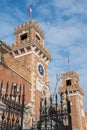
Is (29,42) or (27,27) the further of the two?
(27,27)

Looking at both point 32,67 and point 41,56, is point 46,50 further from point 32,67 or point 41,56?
point 32,67

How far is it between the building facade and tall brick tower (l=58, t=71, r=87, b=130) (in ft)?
35.1

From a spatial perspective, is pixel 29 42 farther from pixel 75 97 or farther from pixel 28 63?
pixel 75 97

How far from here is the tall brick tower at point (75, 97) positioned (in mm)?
33719

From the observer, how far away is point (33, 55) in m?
24.6

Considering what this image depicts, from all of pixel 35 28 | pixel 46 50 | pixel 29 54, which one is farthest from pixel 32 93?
pixel 35 28

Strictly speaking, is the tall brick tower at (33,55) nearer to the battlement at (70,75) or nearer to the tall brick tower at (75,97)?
the tall brick tower at (75,97)

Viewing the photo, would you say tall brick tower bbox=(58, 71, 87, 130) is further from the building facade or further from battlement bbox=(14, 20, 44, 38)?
battlement bbox=(14, 20, 44, 38)

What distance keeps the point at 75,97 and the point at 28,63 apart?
14909 millimetres

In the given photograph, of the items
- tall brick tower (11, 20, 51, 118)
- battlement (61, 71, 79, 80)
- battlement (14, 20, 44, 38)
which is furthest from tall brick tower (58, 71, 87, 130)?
battlement (14, 20, 44, 38)

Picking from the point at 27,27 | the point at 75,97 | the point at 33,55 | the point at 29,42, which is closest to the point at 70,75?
the point at 75,97

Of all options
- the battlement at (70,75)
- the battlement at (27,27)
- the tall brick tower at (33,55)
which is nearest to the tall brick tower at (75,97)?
the battlement at (70,75)

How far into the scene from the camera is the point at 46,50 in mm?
27656

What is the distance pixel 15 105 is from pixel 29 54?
18.5 meters
